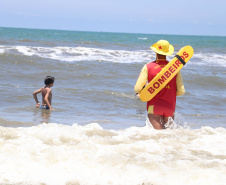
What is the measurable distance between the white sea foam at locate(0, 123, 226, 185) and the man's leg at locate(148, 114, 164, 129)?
10cm

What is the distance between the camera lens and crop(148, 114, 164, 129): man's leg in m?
→ 4.90

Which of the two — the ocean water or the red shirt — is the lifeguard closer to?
the red shirt

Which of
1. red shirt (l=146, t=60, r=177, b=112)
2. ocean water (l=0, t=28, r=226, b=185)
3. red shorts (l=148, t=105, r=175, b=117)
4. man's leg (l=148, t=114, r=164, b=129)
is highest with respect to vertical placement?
red shirt (l=146, t=60, r=177, b=112)

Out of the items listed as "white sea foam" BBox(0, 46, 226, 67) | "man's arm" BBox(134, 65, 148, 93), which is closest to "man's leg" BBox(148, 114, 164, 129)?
"man's arm" BBox(134, 65, 148, 93)

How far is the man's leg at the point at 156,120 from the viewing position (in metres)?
4.90

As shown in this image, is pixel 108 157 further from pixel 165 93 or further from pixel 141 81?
pixel 165 93

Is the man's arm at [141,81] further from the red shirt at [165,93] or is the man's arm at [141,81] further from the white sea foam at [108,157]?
the white sea foam at [108,157]

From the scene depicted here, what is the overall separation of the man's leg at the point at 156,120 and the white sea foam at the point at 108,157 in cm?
10

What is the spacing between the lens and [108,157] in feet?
12.8

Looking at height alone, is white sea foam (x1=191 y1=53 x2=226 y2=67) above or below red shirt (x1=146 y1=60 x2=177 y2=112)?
below

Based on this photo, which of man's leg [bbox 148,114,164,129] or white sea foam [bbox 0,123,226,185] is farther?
man's leg [bbox 148,114,164,129]

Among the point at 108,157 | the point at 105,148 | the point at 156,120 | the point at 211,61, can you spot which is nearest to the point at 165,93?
the point at 156,120

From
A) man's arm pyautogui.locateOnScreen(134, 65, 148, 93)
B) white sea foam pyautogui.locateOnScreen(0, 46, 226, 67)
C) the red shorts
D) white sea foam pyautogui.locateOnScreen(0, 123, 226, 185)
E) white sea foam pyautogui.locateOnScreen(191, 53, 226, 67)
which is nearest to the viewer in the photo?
white sea foam pyautogui.locateOnScreen(0, 123, 226, 185)

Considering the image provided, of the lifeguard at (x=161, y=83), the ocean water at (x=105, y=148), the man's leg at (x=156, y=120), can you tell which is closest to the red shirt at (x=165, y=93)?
the lifeguard at (x=161, y=83)
